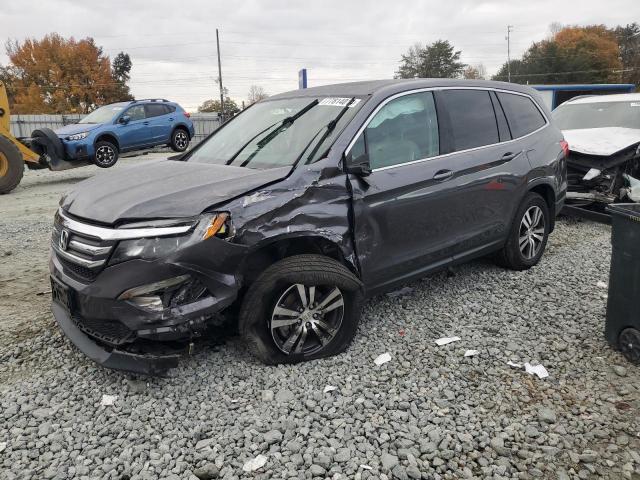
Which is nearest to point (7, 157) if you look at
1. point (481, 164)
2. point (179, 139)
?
point (179, 139)

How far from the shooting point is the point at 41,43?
1962 inches

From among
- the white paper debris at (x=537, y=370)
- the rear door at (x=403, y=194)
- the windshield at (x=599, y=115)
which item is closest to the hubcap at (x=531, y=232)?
the rear door at (x=403, y=194)

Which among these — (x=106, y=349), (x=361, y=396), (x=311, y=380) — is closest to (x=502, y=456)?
(x=361, y=396)

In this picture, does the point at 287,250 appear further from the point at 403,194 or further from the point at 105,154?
the point at 105,154

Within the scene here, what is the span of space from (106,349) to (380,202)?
77.9 inches

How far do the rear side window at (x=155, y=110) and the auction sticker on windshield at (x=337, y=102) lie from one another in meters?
12.6

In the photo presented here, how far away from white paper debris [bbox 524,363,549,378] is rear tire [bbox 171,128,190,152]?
1445cm

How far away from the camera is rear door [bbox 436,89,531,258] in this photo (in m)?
4.16

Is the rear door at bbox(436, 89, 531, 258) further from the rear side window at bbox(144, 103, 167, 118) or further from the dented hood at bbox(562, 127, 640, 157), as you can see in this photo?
the rear side window at bbox(144, 103, 167, 118)

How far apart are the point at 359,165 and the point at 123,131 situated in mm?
12301

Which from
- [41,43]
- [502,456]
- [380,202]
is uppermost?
[41,43]

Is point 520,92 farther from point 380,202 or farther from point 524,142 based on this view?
point 380,202

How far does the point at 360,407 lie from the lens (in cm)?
291

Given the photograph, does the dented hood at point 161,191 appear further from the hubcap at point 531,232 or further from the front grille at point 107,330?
the hubcap at point 531,232
